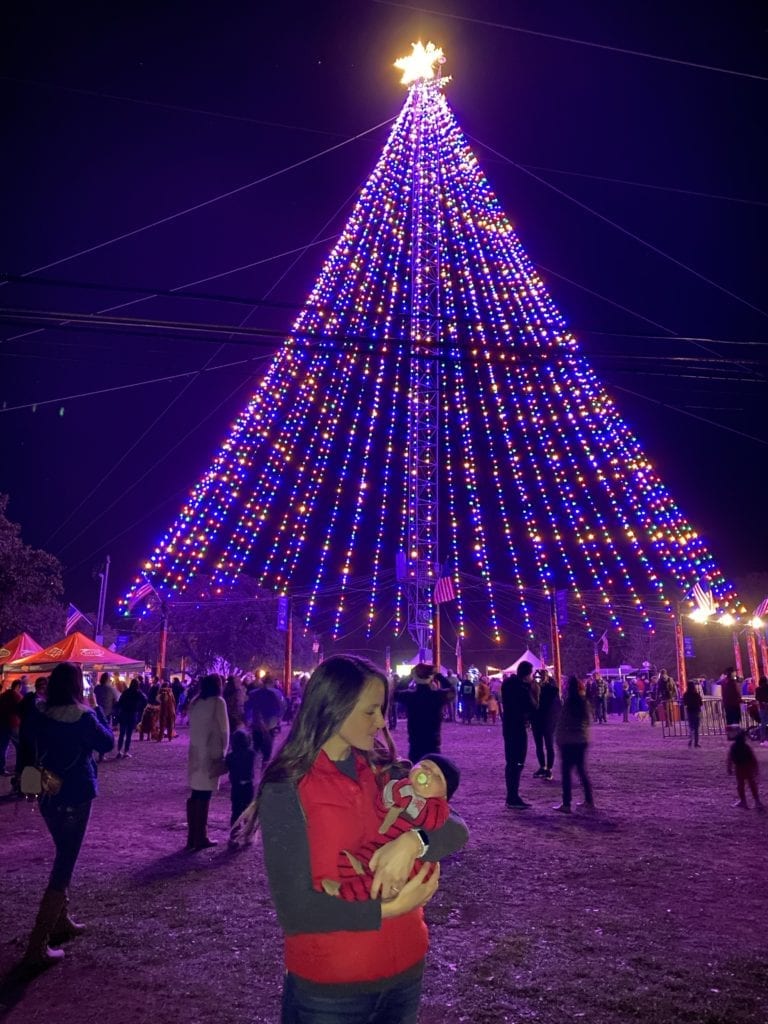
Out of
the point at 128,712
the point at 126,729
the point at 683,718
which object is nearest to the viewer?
the point at 128,712

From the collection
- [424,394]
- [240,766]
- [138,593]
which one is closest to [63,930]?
[240,766]

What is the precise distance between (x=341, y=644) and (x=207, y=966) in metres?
52.8

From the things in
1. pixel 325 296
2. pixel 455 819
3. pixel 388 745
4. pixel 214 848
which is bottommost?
pixel 214 848

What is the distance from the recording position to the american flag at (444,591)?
87.8 ft

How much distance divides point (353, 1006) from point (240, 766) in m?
6.50

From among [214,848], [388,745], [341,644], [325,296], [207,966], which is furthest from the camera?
[341,644]

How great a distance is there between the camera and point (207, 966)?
14.2 ft

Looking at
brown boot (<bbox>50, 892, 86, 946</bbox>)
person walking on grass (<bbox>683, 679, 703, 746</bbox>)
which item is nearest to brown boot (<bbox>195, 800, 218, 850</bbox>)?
brown boot (<bbox>50, 892, 86, 946</bbox>)

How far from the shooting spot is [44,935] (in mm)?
4336

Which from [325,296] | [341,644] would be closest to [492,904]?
[325,296]

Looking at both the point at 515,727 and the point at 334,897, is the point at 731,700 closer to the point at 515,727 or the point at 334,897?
the point at 515,727

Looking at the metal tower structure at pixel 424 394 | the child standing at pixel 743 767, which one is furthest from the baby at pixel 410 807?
the metal tower structure at pixel 424 394

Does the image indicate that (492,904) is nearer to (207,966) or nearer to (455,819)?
(207,966)

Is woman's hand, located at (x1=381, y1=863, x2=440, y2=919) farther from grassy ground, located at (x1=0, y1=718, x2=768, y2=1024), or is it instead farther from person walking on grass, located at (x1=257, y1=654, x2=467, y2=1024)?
grassy ground, located at (x1=0, y1=718, x2=768, y2=1024)
